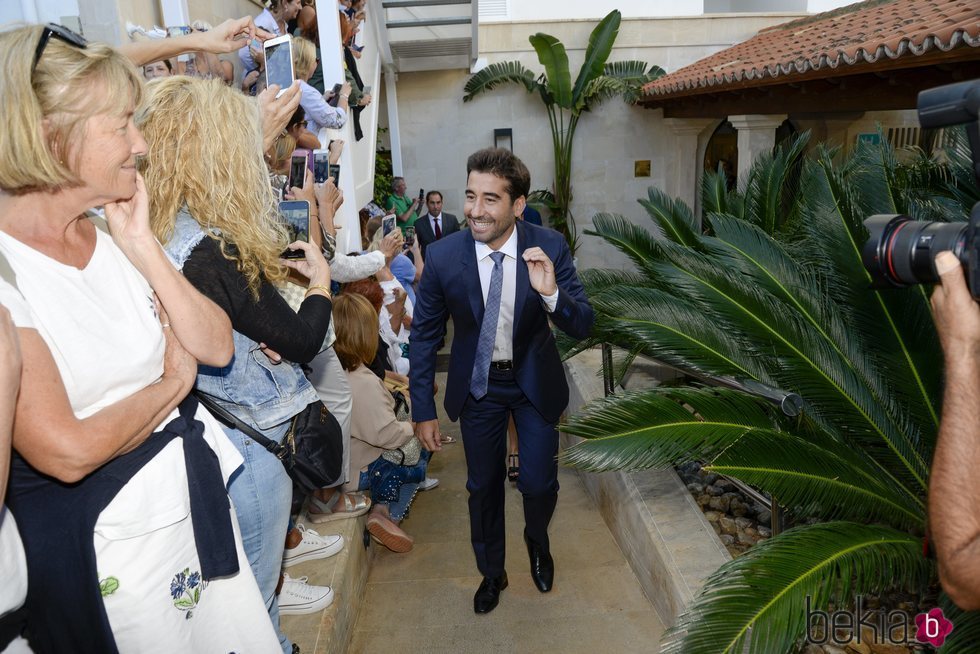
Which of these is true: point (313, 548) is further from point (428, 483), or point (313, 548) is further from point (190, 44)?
point (190, 44)

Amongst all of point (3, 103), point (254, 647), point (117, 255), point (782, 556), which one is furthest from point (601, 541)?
point (3, 103)

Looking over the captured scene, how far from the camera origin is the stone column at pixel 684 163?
14.3 meters

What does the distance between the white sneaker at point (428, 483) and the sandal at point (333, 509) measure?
1.03m

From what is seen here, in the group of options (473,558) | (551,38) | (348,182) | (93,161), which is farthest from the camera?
(551,38)

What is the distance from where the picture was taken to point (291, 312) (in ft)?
6.89

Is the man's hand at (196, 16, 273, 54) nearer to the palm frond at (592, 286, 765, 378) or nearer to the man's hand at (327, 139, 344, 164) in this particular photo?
the man's hand at (327, 139, 344, 164)

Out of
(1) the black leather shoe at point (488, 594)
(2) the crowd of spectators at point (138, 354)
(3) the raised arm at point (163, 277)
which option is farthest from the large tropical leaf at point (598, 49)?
(3) the raised arm at point (163, 277)

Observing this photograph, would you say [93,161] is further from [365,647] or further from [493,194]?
[365,647]

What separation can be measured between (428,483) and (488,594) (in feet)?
4.72

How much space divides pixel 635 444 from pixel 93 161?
2112 millimetres

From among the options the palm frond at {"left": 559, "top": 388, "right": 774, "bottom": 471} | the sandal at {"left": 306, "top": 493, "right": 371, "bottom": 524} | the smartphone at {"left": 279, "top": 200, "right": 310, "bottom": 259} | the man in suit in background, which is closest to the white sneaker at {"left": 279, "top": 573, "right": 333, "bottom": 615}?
the sandal at {"left": 306, "top": 493, "right": 371, "bottom": 524}

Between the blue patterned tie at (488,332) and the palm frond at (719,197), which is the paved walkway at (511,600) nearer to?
the blue patterned tie at (488,332)

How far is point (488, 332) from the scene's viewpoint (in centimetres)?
339

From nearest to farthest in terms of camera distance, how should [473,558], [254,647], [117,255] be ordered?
[117,255]
[254,647]
[473,558]
